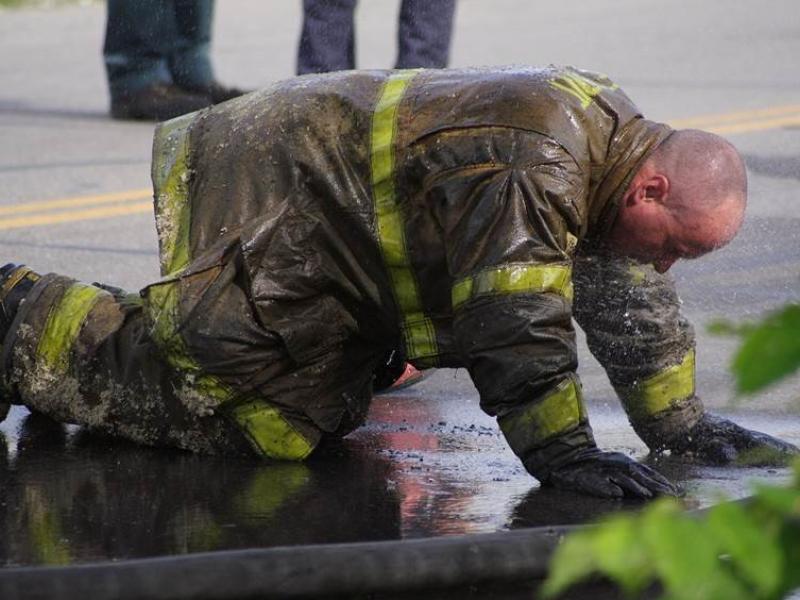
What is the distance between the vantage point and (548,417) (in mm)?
3129

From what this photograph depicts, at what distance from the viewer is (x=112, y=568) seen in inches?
101

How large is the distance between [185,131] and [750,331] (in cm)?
253

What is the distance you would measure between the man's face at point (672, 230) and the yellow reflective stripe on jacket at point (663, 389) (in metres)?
0.37

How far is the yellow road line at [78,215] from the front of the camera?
21.6 feet

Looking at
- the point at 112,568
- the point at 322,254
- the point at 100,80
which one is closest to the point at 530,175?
the point at 322,254

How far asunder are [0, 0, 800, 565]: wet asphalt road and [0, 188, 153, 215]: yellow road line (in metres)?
0.02

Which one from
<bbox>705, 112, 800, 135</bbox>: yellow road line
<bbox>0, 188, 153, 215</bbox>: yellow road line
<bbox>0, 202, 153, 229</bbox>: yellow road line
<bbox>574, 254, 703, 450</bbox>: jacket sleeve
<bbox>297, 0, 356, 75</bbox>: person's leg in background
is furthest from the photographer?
<bbox>705, 112, 800, 135</bbox>: yellow road line

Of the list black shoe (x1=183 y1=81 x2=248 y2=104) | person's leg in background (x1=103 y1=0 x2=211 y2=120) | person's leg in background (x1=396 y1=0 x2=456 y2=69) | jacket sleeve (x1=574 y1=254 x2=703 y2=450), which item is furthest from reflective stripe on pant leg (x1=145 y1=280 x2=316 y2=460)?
black shoe (x1=183 y1=81 x2=248 y2=104)

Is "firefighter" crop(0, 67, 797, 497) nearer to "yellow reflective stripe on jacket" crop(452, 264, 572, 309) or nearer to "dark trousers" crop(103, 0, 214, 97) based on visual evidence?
"yellow reflective stripe on jacket" crop(452, 264, 572, 309)

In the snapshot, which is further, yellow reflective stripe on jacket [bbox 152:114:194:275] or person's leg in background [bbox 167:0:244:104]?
person's leg in background [bbox 167:0:244:104]

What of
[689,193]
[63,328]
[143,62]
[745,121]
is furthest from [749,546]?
[143,62]

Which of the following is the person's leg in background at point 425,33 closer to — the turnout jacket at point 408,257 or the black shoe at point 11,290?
the black shoe at point 11,290

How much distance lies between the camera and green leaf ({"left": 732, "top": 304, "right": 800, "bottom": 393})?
1244mm

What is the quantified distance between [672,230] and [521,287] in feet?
1.34
